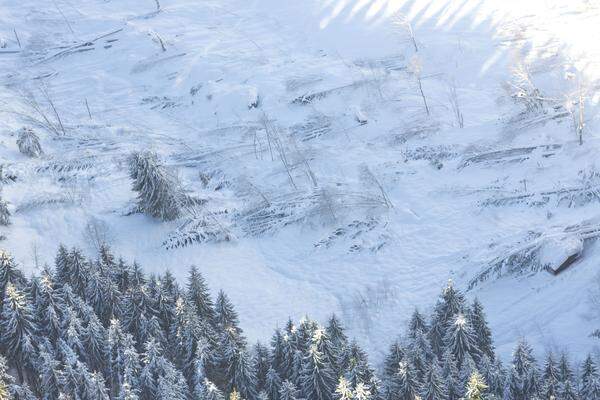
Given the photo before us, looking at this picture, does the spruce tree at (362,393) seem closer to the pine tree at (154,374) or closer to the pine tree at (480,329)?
the pine tree at (480,329)

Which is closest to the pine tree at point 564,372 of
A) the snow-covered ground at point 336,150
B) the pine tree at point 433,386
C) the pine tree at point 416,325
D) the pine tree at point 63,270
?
the snow-covered ground at point 336,150

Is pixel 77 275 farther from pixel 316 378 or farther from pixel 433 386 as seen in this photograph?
pixel 433 386

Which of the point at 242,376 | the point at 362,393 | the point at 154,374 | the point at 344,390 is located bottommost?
the point at 242,376

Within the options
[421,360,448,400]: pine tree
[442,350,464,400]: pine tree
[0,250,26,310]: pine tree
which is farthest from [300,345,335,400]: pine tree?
[0,250,26,310]: pine tree

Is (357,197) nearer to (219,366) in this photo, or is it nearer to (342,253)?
(342,253)

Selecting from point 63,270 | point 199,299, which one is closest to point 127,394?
point 199,299

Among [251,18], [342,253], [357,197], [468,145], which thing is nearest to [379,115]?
[468,145]

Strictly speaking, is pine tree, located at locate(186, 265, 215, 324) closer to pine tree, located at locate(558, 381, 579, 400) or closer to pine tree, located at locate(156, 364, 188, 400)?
pine tree, located at locate(156, 364, 188, 400)
